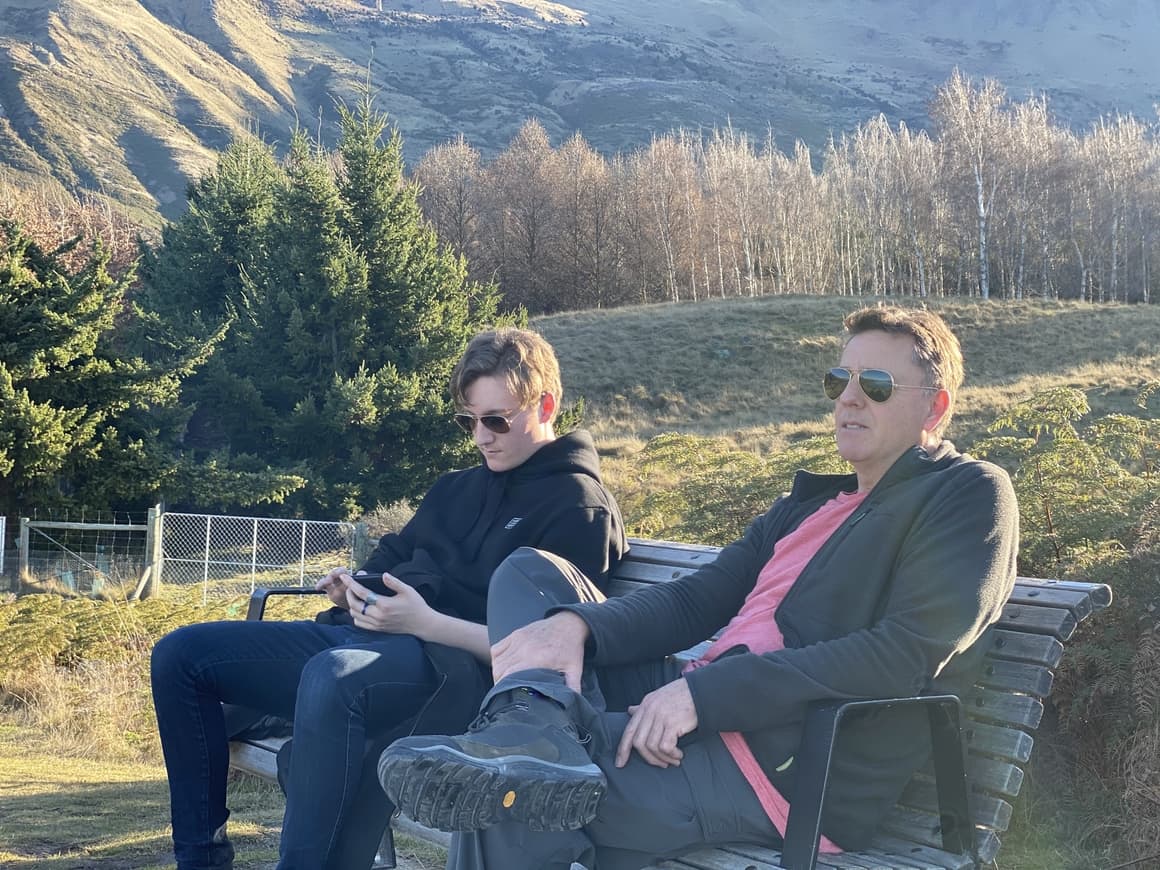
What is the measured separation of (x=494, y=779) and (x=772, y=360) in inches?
1386

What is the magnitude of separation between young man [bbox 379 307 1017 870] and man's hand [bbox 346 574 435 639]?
1.20ft

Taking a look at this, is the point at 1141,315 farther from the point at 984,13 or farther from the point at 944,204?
the point at 984,13

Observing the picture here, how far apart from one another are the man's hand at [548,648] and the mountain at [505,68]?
91.0 metres

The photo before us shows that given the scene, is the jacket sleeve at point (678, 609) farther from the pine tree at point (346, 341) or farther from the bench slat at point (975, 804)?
the pine tree at point (346, 341)

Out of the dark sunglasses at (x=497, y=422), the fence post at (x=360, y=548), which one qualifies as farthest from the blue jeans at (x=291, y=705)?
the fence post at (x=360, y=548)

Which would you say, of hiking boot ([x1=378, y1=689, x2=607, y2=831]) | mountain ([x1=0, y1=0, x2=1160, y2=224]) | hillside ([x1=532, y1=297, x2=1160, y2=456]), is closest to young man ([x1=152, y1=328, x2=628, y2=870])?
hiking boot ([x1=378, y1=689, x2=607, y2=831])

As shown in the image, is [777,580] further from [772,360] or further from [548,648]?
[772,360]

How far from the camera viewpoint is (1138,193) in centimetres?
4931

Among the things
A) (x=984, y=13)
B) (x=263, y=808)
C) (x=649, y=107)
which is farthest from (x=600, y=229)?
(x=984, y=13)

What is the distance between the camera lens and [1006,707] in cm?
258

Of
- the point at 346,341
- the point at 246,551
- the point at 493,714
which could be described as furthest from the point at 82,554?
the point at 493,714

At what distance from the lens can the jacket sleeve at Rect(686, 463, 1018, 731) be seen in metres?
2.36

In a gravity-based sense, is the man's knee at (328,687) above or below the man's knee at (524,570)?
below

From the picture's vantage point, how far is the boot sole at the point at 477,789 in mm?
1970
